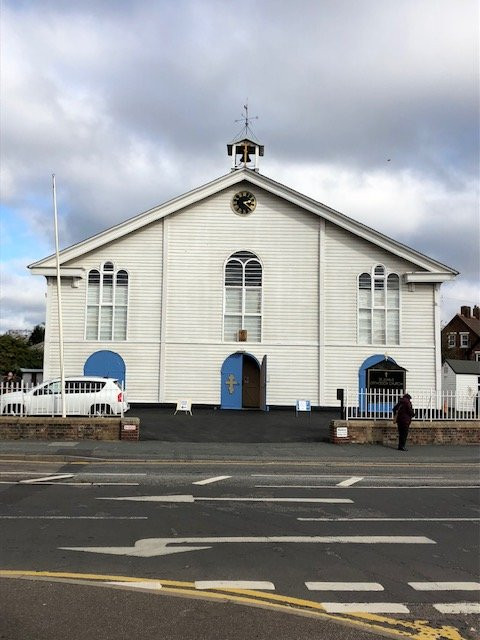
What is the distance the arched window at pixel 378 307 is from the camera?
27453 millimetres

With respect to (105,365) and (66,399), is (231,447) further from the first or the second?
(105,365)

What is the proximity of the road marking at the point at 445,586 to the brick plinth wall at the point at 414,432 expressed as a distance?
1223cm

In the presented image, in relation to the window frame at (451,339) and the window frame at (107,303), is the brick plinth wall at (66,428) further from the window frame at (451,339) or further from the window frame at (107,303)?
the window frame at (451,339)

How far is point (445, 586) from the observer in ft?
19.3

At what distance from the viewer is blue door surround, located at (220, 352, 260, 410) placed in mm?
26984

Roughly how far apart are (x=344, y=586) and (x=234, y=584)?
1.04m

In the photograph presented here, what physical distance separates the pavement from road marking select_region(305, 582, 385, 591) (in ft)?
30.1

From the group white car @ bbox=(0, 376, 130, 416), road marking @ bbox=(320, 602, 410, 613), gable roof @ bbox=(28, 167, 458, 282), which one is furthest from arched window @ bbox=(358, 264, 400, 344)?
road marking @ bbox=(320, 602, 410, 613)

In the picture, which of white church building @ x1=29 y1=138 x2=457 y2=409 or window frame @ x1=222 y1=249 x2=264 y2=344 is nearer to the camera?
white church building @ x1=29 y1=138 x2=457 y2=409

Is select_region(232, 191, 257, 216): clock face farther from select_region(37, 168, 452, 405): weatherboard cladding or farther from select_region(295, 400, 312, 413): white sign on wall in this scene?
select_region(295, 400, 312, 413): white sign on wall

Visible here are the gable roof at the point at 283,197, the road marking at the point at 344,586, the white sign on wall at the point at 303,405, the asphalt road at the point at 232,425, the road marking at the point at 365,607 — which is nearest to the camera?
the road marking at the point at 365,607

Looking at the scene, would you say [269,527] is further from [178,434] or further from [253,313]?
[253,313]

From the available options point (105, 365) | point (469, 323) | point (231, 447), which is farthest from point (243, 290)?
point (469, 323)

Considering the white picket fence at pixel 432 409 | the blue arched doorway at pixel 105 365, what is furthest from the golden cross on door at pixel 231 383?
the white picket fence at pixel 432 409
